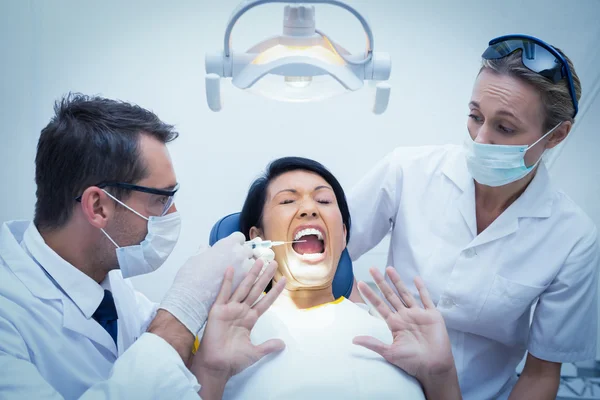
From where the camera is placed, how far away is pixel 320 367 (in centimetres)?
151

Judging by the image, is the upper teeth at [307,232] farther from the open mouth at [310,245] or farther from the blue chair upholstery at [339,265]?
the blue chair upholstery at [339,265]

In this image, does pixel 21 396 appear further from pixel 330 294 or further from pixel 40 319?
pixel 330 294

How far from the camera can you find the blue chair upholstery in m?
2.06

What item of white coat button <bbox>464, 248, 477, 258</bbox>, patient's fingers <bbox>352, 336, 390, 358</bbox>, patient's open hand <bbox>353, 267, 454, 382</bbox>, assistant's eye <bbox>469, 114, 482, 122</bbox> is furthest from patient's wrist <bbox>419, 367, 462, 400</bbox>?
assistant's eye <bbox>469, 114, 482, 122</bbox>

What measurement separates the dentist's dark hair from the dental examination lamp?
29 cm

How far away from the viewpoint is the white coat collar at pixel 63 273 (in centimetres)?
146

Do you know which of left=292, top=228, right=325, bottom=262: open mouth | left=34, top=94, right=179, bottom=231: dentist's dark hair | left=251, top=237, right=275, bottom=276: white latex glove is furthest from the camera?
left=292, top=228, right=325, bottom=262: open mouth

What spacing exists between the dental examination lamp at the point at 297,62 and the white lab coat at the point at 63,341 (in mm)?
628

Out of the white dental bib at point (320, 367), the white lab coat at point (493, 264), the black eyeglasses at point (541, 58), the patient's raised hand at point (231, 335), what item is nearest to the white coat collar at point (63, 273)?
the patient's raised hand at point (231, 335)

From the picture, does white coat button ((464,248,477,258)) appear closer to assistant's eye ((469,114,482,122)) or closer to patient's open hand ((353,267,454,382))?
patient's open hand ((353,267,454,382))

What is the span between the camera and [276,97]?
146cm

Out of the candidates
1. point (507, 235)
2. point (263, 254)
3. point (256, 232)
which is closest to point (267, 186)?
point (256, 232)

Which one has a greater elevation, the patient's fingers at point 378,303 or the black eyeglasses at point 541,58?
the black eyeglasses at point 541,58

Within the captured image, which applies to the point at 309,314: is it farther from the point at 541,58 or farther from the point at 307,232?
the point at 541,58
